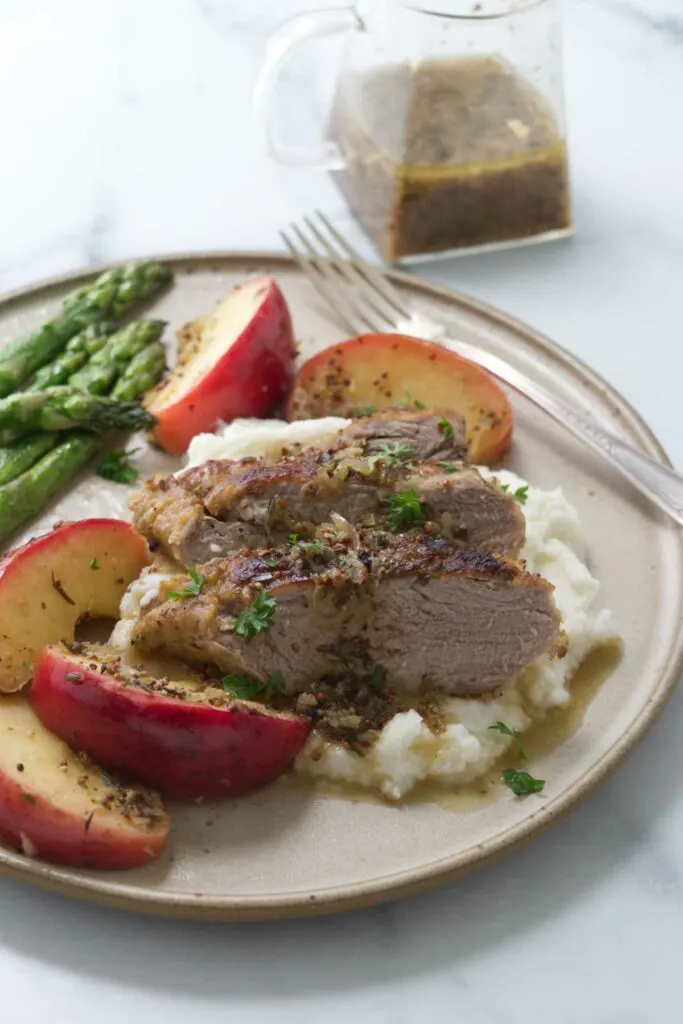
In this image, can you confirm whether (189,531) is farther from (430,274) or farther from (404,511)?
(430,274)

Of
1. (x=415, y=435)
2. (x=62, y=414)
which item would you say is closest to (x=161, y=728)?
(x=415, y=435)

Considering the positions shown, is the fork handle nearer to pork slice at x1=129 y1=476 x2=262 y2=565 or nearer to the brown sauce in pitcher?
the brown sauce in pitcher

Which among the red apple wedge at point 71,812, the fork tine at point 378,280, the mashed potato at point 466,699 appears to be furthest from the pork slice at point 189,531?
the fork tine at point 378,280

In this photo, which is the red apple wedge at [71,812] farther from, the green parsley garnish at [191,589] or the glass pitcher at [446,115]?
the glass pitcher at [446,115]

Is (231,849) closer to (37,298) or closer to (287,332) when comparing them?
(287,332)

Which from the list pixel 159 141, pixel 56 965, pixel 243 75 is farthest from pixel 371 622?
pixel 243 75

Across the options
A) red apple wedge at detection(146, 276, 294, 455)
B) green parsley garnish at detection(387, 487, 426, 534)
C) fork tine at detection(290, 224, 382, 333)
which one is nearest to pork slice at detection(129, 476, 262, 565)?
green parsley garnish at detection(387, 487, 426, 534)
